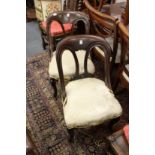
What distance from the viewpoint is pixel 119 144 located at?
120 cm

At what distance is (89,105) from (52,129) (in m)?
0.55

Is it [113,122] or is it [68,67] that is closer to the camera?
[113,122]

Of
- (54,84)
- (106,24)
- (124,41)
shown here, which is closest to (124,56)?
(124,41)

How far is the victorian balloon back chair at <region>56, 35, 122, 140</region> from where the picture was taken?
1.47 meters

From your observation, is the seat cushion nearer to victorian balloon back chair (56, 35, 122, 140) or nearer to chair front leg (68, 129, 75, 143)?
victorian balloon back chair (56, 35, 122, 140)

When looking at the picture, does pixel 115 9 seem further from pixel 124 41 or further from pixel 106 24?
pixel 124 41

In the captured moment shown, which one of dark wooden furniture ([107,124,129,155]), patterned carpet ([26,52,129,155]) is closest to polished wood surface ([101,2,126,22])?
patterned carpet ([26,52,129,155])

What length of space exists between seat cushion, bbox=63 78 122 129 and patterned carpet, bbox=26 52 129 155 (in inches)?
9.3

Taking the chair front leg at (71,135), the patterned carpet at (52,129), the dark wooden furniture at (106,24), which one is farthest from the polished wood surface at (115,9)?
the chair front leg at (71,135)

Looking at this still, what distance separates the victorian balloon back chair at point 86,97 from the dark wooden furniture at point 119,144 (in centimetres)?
25

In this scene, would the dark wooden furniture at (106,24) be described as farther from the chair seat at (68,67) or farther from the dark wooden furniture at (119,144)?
the dark wooden furniture at (119,144)

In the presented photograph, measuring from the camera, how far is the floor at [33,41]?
290 centimetres
